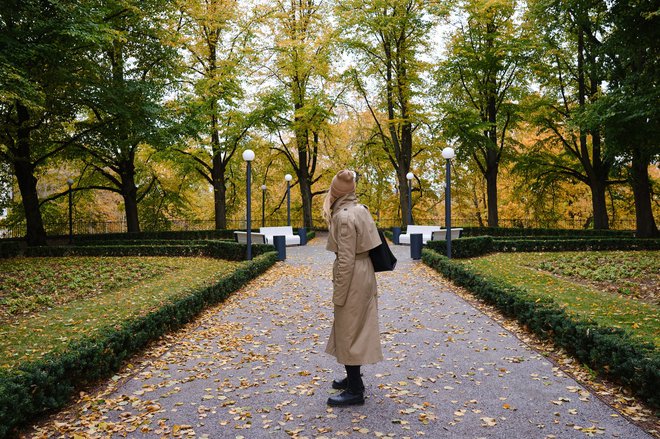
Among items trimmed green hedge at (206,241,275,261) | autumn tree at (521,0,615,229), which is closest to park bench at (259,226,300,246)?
trimmed green hedge at (206,241,275,261)

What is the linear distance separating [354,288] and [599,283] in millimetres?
7902

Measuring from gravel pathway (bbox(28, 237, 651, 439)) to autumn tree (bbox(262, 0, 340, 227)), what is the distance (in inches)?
757

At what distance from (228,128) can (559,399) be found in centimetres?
2202

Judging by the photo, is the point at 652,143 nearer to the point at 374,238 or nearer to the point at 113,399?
the point at 374,238

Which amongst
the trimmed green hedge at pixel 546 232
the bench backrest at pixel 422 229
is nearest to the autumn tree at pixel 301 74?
the bench backrest at pixel 422 229

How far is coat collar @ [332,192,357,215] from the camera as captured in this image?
150 inches

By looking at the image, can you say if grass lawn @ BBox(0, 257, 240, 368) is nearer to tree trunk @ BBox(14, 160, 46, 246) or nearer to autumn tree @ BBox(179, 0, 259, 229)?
tree trunk @ BBox(14, 160, 46, 246)

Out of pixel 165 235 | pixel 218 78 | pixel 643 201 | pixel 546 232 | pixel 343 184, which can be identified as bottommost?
pixel 546 232

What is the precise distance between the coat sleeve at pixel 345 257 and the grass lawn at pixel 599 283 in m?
2.95

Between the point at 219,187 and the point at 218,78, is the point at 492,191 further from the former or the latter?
the point at 218,78

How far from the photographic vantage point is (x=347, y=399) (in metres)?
3.84

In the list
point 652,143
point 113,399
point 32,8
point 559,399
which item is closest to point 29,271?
point 32,8

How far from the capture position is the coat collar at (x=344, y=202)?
3818 mm

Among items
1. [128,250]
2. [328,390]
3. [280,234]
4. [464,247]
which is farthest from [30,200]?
[328,390]
